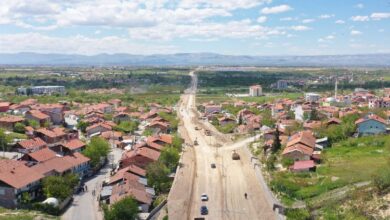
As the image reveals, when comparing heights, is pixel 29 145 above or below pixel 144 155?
above

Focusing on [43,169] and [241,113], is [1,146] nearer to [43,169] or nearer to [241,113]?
[43,169]

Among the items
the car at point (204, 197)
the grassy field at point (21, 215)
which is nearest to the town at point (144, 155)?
the grassy field at point (21, 215)

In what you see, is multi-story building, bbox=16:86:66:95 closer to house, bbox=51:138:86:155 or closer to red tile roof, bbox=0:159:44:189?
house, bbox=51:138:86:155

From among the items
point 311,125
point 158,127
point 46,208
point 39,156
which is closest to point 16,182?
point 46,208

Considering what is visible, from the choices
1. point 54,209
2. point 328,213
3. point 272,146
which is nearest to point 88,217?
point 54,209

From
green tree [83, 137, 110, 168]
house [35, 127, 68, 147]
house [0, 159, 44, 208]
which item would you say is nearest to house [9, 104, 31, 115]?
house [35, 127, 68, 147]

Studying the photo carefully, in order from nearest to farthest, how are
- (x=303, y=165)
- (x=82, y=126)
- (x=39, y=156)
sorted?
1. (x=39, y=156)
2. (x=303, y=165)
3. (x=82, y=126)

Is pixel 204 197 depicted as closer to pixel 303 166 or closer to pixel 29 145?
pixel 303 166
